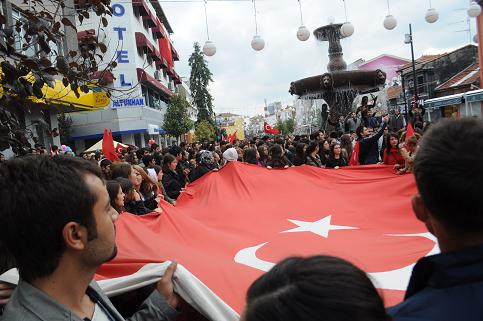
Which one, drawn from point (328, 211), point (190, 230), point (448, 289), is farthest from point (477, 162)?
point (328, 211)

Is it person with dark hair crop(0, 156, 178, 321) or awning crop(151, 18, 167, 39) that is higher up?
awning crop(151, 18, 167, 39)

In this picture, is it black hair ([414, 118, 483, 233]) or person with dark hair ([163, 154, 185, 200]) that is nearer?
black hair ([414, 118, 483, 233])

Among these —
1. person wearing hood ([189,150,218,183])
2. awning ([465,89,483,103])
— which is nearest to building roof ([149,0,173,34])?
awning ([465,89,483,103])

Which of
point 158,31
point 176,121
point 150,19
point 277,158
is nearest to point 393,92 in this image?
point 158,31

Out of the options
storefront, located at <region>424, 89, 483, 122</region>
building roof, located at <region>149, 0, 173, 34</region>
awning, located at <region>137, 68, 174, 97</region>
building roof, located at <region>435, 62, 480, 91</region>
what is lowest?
storefront, located at <region>424, 89, 483, 122</region>

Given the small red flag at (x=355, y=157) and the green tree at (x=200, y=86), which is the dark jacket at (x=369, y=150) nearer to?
the small red flag at (x=355, y=157)

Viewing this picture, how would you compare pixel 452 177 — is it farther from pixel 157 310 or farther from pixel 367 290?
pixel 157 310

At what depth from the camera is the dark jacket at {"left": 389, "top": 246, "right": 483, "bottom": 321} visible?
1.24 m

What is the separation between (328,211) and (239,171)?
172 centimetres

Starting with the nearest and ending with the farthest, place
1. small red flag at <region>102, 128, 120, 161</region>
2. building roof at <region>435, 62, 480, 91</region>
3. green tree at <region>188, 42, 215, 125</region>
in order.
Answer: small red flag at <region>102, 128, 120, 161</region>
building roof at <region>435, 62, 480, 91</region>
green tree at <region>188, 42, 215, 125</region>

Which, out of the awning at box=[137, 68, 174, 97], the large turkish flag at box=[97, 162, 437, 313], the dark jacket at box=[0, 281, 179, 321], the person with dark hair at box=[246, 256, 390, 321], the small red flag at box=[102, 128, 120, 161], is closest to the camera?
the person with dark hair at box=[246, 256, 390, 321]

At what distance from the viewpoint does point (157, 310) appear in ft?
6.72

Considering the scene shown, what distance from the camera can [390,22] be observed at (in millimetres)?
14969

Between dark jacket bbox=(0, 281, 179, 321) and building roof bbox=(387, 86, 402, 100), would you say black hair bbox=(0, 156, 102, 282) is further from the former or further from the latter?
building roof bbox=(387, 86, 402, 100)
